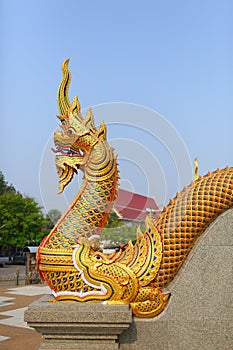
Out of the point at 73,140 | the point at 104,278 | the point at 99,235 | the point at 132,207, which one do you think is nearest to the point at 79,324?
the point at 104,278

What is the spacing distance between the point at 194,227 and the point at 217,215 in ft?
1.05

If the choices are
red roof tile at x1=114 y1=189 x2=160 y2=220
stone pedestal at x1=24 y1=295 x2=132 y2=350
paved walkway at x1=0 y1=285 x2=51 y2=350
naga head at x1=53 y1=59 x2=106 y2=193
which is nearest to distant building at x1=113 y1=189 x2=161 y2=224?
red roof tile at x1=114 y1=189 x2=160 y2=220

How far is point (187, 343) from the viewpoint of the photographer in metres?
4.07

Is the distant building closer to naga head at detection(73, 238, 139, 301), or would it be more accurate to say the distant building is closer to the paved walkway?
naga head at detection(73, 238, 139, 301)

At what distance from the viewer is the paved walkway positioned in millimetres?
5273

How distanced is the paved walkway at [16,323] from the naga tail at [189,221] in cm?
232

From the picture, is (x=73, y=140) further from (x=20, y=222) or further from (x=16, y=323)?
(x=20, y=222)

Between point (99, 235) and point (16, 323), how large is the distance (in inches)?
136

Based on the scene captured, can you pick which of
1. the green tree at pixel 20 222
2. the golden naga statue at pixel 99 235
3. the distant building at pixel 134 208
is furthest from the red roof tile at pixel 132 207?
the green tree at pixel 20 222

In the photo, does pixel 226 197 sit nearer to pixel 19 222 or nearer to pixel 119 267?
pixel 119 267

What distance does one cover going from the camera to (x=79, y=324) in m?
3.90

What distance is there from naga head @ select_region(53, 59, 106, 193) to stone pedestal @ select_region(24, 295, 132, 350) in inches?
61.8

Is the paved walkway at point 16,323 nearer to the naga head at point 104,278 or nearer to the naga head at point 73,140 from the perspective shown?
the naga head at point 104,278

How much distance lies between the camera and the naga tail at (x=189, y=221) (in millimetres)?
4297
